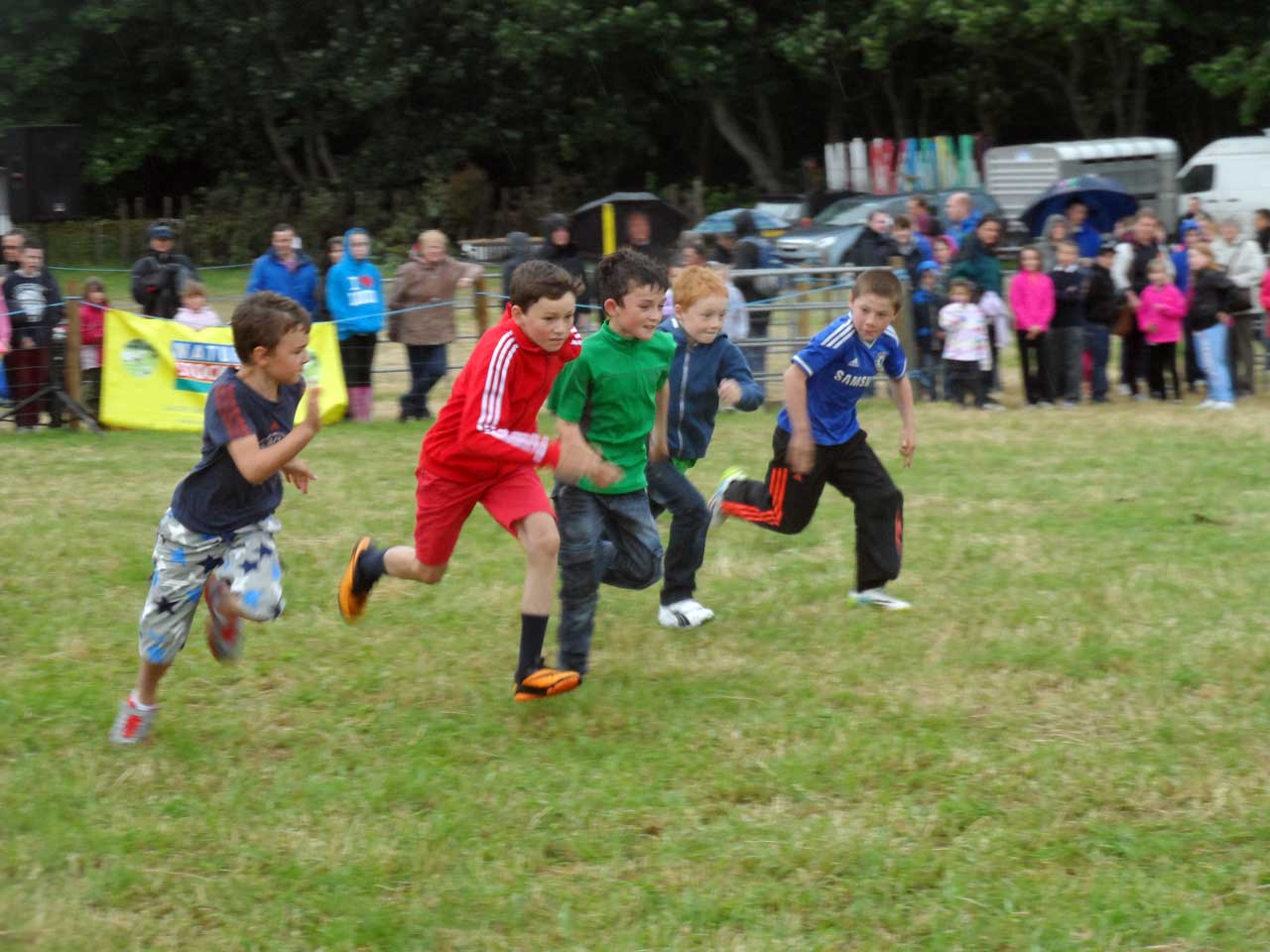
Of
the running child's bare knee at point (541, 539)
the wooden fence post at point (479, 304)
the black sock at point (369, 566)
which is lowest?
the black sock at point (369, 566)

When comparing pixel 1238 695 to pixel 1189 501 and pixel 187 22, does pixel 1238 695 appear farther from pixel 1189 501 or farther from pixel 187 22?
pixel 187 22

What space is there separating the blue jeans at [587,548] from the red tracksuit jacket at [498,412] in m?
0.39

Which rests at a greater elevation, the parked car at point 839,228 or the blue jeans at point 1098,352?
the parked car at point 839,228

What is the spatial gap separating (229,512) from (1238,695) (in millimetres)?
3599

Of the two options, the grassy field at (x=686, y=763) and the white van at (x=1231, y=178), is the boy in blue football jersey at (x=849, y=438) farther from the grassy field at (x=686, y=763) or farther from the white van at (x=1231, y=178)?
the white van at (x=1231, y=178)

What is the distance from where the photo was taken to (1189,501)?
9.26 m

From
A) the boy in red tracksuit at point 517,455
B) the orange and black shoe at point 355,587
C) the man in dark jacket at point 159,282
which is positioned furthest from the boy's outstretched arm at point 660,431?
the man in dark jacket at point 159,282

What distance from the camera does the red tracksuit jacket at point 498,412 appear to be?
17.4 ft

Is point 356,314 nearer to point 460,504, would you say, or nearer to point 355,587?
point 355,587

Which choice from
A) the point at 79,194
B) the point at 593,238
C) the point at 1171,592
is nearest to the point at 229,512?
the point at 1171,592

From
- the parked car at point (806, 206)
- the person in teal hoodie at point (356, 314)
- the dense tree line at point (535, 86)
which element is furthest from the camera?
the dense tree line at point (535, 86)

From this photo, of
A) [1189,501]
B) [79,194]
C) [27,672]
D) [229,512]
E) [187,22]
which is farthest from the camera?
[187,22]

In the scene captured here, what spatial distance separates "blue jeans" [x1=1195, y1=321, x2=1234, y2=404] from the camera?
14078 mm

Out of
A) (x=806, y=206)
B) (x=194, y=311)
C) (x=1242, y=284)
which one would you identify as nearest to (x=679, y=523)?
(x=194, y=311)
